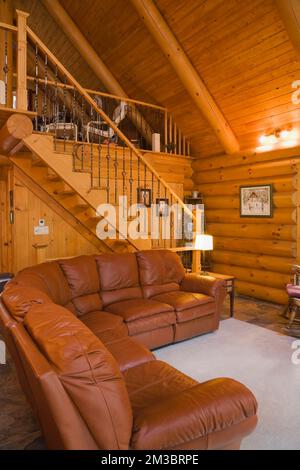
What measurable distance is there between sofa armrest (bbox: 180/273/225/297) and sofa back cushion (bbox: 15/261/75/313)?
1515mm

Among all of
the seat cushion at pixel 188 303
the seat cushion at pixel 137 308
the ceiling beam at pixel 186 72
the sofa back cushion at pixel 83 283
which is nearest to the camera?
the seat cushion at pixel 137 308

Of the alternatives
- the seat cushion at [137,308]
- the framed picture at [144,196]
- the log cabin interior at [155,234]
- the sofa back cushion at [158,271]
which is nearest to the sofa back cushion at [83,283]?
the log cabin interior at [155,234]

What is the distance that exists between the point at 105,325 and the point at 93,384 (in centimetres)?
162

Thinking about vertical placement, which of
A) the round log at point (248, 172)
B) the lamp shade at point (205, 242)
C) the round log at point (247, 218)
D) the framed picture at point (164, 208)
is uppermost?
the round log at point (248, 172)

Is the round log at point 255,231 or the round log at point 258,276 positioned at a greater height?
the round log at point 255,231

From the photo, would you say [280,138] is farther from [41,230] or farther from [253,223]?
[41,230]

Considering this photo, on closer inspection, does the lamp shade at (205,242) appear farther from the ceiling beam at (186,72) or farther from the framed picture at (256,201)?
the ceiling beam at (186,72)

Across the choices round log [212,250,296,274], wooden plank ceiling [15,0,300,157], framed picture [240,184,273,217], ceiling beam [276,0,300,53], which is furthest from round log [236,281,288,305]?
ceiling beam [276,0,300,53]

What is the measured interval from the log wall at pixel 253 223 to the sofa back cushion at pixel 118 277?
241 cm

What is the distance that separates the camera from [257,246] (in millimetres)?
5320

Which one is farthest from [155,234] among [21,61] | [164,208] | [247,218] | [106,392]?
[106,392]

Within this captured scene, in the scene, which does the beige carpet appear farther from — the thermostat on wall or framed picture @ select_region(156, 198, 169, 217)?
the thermostat on wall

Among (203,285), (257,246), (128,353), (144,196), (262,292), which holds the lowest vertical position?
(262,292)

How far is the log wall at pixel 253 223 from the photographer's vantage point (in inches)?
190
